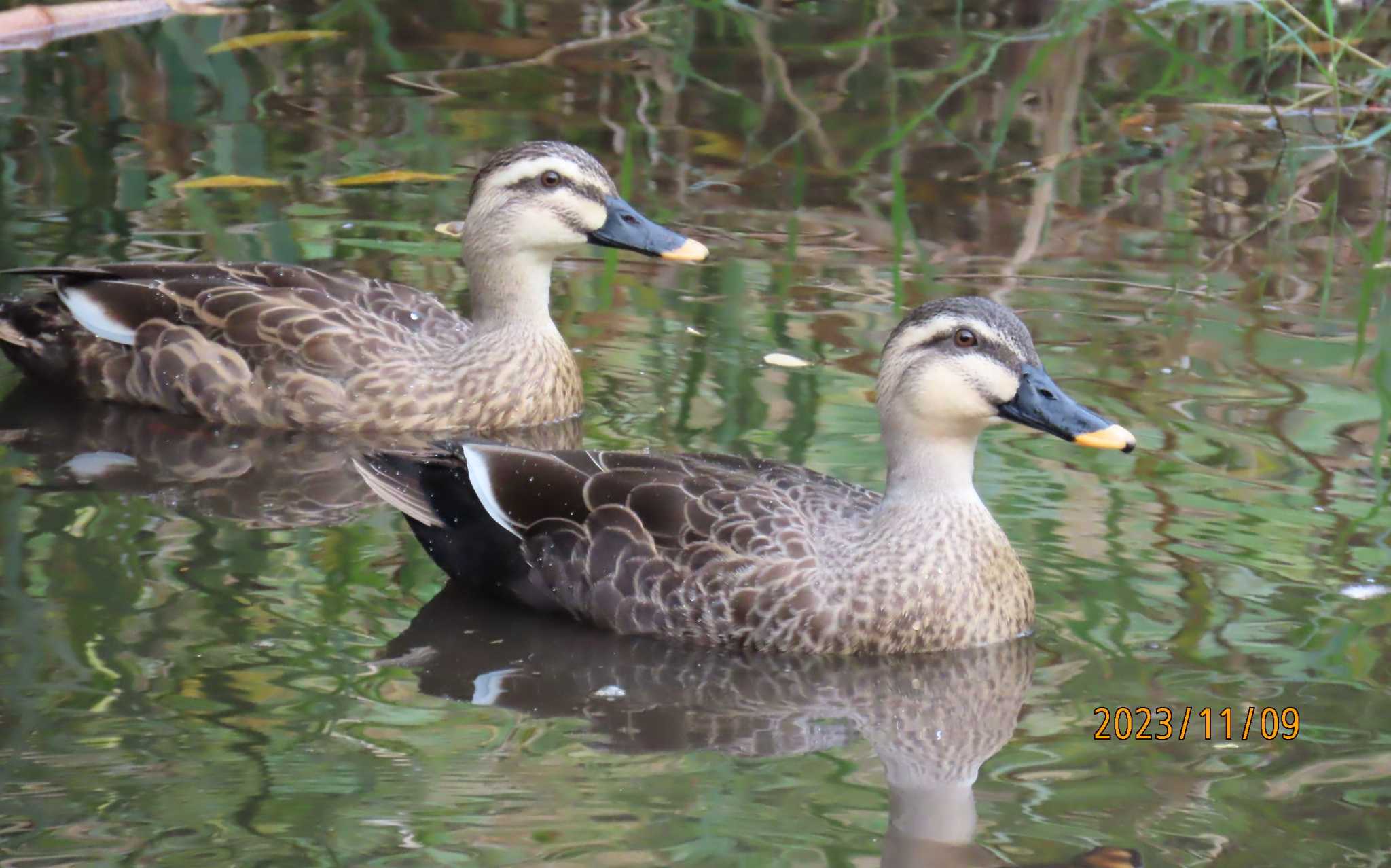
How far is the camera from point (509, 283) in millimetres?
8883

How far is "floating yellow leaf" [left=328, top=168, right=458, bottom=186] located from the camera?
10.9 metres

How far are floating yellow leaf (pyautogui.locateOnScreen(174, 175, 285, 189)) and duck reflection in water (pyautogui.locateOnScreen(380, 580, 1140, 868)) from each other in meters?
4.54

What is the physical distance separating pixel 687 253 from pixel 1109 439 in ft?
8.46

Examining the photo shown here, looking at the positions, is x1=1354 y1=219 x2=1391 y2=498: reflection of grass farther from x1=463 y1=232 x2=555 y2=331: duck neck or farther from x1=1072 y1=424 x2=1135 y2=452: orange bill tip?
x1=463 y1=232 x2=555 y2=331: duck neck

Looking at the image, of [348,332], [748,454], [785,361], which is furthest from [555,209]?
[748,454]

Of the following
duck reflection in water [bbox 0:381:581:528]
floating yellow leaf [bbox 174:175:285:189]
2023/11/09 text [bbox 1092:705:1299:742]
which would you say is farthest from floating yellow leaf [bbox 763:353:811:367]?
floating yellow leaf [bbox 174:175:285:189]

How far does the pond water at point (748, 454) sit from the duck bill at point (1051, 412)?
0.58 meters

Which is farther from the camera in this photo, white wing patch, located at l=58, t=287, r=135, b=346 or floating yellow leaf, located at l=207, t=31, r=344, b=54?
floating yellow leaf, located at l=207, t=31, r=344, b=54

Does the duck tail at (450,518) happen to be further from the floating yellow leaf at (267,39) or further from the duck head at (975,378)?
the floating yellow leaf at (267,39)

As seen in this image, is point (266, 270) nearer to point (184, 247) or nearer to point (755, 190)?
point (184, 247)

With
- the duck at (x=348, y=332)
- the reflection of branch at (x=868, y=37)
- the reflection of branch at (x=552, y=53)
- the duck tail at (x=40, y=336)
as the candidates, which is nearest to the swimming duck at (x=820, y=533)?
the duck at (x=348, y=332)

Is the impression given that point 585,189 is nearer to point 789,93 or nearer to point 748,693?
point 748,693

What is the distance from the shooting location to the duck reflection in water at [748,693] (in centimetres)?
573

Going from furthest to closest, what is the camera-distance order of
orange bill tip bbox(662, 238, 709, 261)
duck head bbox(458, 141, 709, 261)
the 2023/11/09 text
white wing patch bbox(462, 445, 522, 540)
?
Answer: duck head bbox(458, 141, 709, 261) < orange bill tip bbox(662, 238, 709, 261) < white wing patch bbox(462, 445, 522, 540) < the 2023/11/09 text
